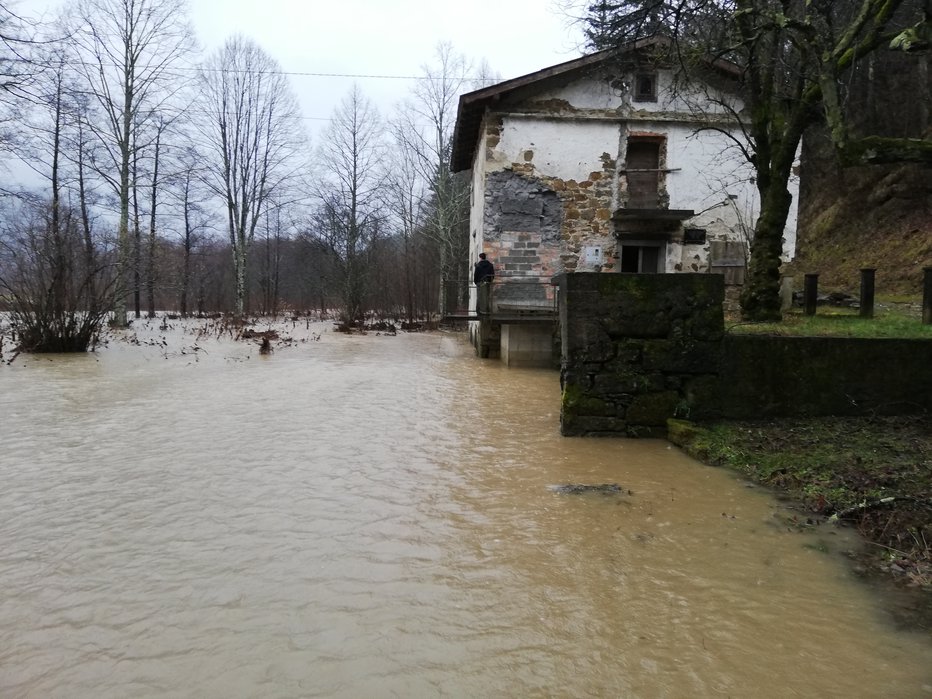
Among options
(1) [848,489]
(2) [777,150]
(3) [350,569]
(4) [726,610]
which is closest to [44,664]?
(3) [350,569]

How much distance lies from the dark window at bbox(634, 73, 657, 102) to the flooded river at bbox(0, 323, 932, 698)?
10.9 metres

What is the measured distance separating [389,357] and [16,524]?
11.1 metres

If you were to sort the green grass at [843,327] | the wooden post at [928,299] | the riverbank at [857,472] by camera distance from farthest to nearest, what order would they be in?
the wooden post at [928,299], the green grass at [843,327], the riverbank at [857,472]

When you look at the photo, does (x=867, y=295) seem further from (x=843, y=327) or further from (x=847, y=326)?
(x=843, y=327)

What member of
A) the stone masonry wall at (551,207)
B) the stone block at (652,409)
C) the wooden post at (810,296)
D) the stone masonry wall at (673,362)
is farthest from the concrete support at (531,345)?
the stone block at (652,409)

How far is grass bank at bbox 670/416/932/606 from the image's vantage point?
11.4 feet

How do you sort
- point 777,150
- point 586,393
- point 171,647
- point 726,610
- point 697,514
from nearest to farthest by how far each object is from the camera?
A: 1. point 171,647
2. point 726,610
3. point 697,514
4. point 586,393
5. point 777,150

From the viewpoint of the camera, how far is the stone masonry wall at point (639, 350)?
6.32 meters

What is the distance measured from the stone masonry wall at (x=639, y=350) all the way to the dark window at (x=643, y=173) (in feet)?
28.8

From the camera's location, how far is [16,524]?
3895 mm

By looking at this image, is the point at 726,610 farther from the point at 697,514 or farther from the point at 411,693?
the point at 411,693

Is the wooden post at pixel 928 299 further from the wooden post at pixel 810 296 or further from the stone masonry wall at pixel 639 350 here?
the stone masonry wall at pixel 639 350

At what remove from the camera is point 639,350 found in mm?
6410

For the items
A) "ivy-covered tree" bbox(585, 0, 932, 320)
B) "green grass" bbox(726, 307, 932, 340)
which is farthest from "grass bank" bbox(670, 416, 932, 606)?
"ivy-covered tree" bbox(585, 0, 932, 320)
